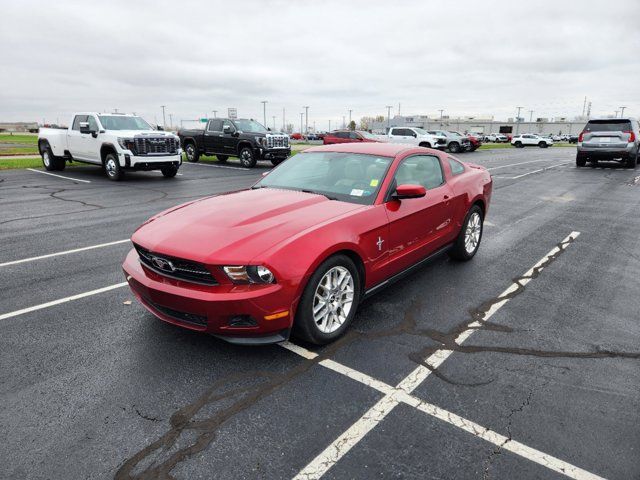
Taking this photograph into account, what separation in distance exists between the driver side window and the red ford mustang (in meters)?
0.02

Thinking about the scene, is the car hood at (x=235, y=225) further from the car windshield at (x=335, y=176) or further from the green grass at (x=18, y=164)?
the green grass at (x=18, y=164)

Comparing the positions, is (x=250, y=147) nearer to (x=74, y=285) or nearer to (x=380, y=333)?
(x=74, y=285)

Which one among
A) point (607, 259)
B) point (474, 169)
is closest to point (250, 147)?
point (474, 169)

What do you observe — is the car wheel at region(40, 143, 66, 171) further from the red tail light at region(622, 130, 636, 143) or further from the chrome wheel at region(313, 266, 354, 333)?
Answer: the red tail light at region(622, 130, 636, 143)

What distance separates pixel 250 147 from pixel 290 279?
1631 centimetres

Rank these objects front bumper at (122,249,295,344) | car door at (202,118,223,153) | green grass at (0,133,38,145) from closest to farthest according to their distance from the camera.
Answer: front bumper at (122,249,295,344)
car door at (202,118,223,153)
green grass at (0,133,38,145)

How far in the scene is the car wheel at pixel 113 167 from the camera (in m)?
13.6

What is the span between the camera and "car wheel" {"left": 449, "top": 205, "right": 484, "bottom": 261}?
218 inches

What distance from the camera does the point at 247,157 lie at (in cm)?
1886

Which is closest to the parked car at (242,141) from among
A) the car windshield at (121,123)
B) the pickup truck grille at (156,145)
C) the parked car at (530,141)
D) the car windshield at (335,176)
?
the pickup truck grille at (156,145)

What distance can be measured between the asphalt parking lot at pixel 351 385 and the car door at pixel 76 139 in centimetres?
1042

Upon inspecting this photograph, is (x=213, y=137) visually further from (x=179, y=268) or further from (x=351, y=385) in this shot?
(x=351, y=385)

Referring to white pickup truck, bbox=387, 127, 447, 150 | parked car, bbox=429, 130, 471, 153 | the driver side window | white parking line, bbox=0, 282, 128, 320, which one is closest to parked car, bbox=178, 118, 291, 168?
white pickup truck, bbox=387, 127, 447, 150

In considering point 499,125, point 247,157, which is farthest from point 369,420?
point 499,125
